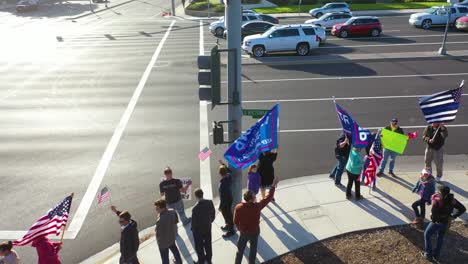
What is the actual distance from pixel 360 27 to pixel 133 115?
2036cm

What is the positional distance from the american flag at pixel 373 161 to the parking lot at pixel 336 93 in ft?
6.47

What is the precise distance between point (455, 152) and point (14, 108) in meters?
16.6

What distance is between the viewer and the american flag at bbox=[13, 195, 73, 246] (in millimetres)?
6602

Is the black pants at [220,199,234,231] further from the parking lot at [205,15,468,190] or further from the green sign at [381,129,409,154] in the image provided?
the green sign at [381,129,409,154]

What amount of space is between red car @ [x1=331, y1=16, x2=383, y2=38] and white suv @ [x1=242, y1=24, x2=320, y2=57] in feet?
20.7

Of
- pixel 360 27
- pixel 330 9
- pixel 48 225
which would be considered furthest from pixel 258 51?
pixel 48 225

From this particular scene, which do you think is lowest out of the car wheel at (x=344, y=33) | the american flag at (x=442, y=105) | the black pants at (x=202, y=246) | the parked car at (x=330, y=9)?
the black pants at (x=202, y=246)

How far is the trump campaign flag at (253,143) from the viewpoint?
7551 millimetres

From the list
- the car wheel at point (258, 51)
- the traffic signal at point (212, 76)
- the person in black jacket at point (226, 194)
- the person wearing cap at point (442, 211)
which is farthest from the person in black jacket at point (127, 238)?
the car wheel at point (258, 51)

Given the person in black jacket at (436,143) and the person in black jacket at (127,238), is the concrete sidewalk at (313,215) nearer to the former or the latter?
the person in black jacket at (436,143)

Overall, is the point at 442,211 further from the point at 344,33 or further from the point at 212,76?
the point at 344,33

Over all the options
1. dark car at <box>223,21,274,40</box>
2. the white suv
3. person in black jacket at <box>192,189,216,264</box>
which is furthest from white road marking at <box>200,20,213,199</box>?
dark car at <box>223,21,274,40</box>

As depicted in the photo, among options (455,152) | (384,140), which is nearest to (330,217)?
(384,140)

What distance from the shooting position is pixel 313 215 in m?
9.20
